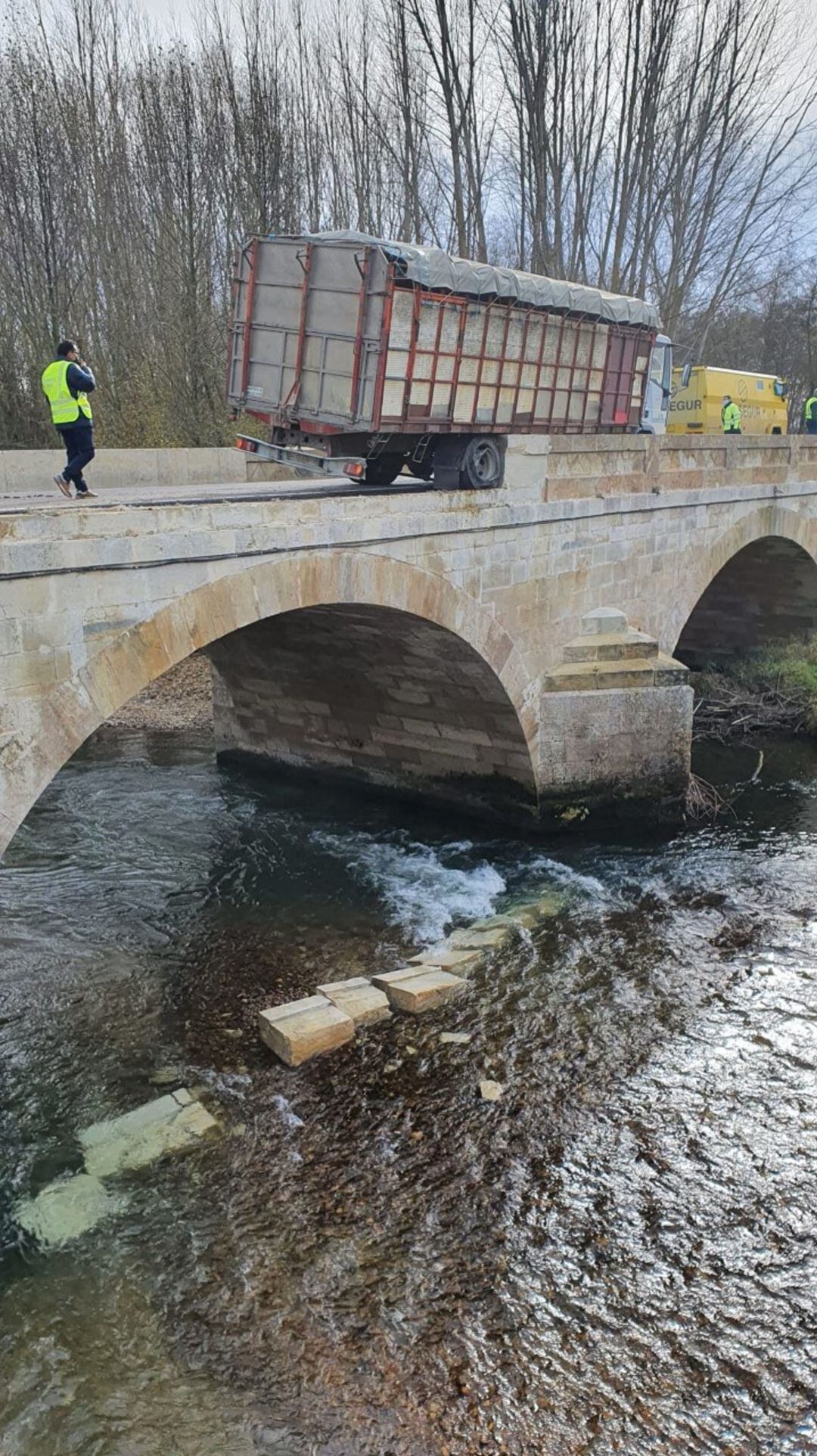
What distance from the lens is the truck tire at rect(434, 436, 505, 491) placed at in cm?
917

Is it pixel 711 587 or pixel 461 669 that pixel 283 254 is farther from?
pixel 711 587

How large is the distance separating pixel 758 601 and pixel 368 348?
1203cm

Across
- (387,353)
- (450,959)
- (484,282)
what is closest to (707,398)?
(484,282)

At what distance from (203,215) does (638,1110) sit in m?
16.8

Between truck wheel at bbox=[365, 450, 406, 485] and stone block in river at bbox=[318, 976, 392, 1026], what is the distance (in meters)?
5.17

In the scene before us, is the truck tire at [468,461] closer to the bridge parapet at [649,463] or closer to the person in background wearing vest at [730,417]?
the bridge parapet at [649,463]

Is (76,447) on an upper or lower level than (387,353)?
lower

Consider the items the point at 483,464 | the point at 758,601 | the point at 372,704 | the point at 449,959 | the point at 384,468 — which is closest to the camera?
the point at 449,959

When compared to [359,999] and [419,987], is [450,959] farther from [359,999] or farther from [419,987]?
[359,999]

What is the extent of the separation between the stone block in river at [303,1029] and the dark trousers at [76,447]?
4.06 meters

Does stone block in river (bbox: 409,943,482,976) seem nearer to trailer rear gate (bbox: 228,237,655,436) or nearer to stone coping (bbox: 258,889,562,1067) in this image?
stone coping (bbox: 258,889,562,1067)

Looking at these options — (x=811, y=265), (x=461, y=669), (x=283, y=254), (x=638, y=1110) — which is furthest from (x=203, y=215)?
(x=811, y=265)

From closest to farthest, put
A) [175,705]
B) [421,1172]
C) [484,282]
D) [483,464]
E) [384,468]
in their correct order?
1. [421,1172]
2. [484,282]
3. [483,464]
4. [384,468]
5. [175,705]

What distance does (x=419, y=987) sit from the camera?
729 cm
